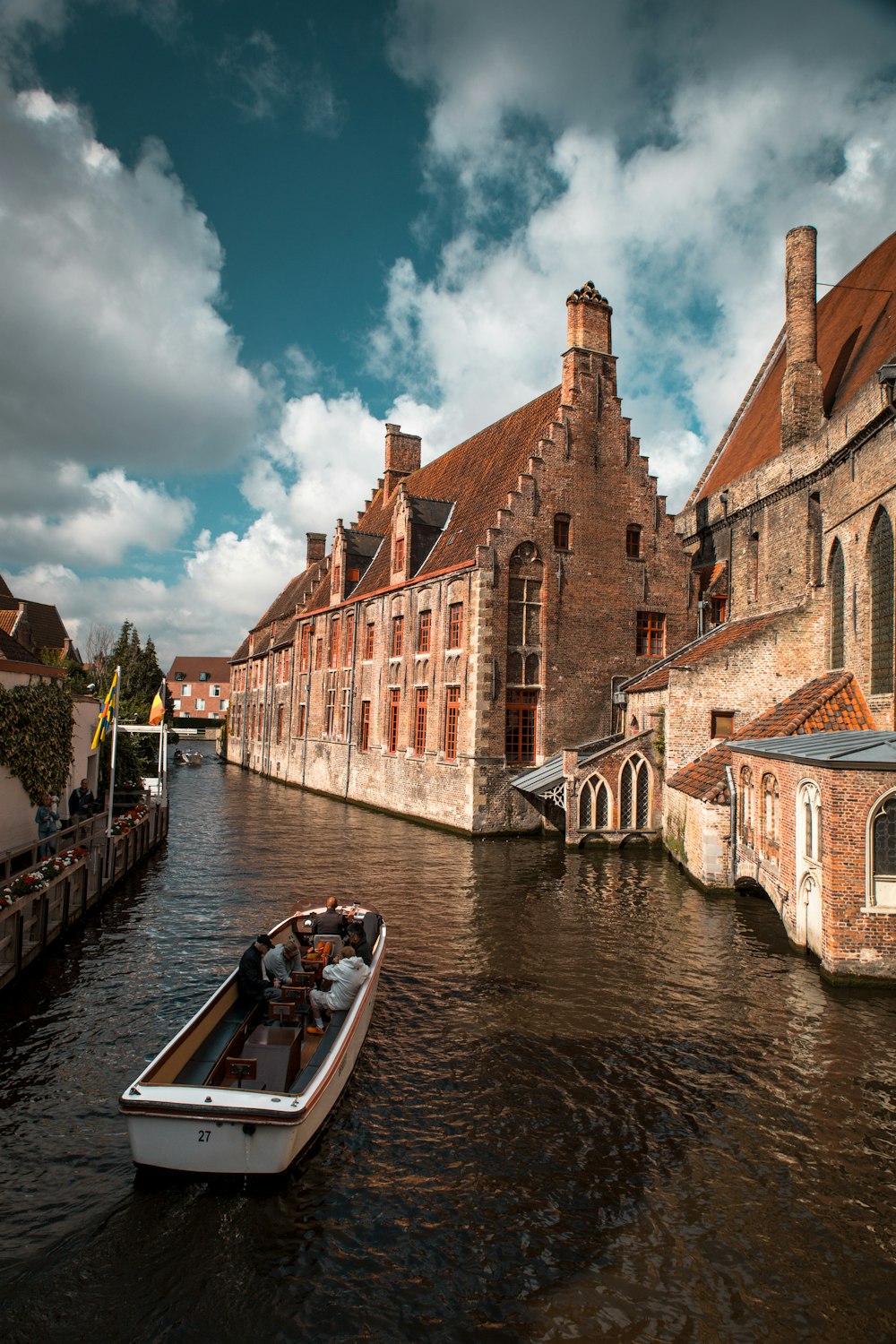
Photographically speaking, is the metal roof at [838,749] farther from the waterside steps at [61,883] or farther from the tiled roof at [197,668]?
the tiled roof at [197,668]

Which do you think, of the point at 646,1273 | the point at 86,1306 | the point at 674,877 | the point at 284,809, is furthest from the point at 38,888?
the point at 284,809

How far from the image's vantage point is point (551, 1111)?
8734 millimetres

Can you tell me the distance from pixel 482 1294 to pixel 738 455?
2876 cm

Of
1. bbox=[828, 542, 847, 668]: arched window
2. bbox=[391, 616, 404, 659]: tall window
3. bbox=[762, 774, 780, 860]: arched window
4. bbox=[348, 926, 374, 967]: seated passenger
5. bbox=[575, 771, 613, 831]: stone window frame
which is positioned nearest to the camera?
bbox=[348, 926, 374, 967]: seated passenger

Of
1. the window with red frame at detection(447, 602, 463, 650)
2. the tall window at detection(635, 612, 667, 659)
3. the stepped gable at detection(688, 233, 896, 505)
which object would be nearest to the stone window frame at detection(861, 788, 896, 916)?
the stepped gable at detection(688, 233, 896, 505)

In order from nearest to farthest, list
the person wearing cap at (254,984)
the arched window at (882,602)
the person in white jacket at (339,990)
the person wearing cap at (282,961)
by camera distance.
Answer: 1. the person in white jacket at (339,990)
2. the person wearing cap at (254,984)
3. the person wearing cap at (282,961)
4. the arched window at (882,602)

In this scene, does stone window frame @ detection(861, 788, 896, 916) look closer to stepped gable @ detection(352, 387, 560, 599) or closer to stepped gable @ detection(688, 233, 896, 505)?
stepped gable @ detection(688, 233, 896, 505)

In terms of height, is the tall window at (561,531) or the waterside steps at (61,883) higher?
the tall window at (561,531)

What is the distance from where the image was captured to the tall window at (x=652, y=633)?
2878cm

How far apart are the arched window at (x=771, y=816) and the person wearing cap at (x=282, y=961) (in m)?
8.55

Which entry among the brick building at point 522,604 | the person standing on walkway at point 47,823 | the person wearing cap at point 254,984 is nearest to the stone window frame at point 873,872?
the person wearing cap at point 254,984

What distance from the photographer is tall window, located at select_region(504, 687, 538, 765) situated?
26250mm

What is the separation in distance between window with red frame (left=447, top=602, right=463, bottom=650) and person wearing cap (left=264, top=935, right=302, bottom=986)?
16.8 metres

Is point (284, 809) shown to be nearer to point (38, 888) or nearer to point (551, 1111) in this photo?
point (38, 888)
